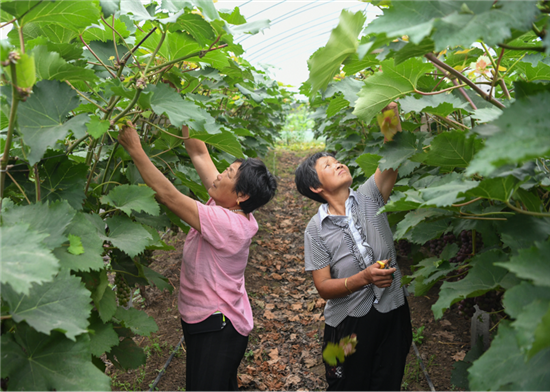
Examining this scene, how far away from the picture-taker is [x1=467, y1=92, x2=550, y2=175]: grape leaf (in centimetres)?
59

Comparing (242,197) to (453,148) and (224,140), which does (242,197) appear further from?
(453,148)

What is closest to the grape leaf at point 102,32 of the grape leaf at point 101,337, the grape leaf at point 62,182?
the grape leaf at point 62,182

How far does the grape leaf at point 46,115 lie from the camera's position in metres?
1.04

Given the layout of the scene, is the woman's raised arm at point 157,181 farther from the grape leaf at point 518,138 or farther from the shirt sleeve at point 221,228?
the grape leaf at point 518,138

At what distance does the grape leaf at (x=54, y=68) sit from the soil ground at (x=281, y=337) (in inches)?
84.0

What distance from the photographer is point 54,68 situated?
1115 mm

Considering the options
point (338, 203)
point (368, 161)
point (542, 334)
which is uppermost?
point (542, 334)

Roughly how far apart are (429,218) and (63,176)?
1.18 m

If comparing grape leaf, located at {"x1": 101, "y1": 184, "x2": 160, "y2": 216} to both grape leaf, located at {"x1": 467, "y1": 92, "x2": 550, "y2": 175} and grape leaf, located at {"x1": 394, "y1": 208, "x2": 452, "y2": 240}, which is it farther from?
→ grape leaf, located at {"x1": 467, "y1": 92, "x2": 550, "y2": 175}

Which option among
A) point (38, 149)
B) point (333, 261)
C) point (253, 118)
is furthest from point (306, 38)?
point (38, 149)

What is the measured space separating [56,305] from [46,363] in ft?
0.52

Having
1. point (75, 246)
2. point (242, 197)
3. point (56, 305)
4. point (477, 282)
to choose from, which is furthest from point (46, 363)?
point (242, 197)

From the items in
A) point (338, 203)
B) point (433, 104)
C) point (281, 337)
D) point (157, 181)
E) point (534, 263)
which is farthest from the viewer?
point (281, 337)

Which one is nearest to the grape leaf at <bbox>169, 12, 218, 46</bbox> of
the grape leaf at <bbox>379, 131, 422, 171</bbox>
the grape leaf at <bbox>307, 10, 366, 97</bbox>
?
the grape leaf at <bbox>307, 10, 366, 97</bbox>
